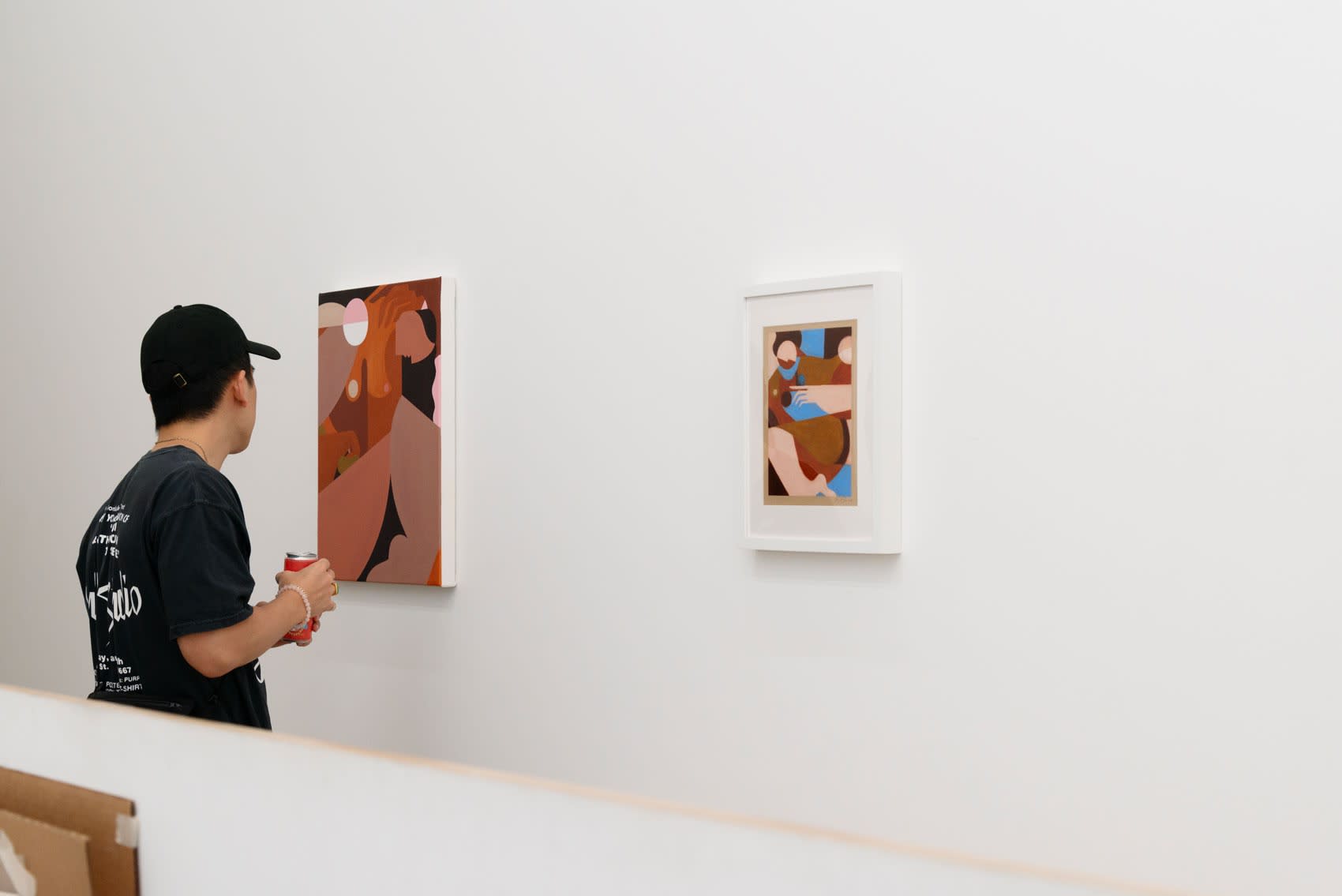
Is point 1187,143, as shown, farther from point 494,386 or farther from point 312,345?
point 312,345

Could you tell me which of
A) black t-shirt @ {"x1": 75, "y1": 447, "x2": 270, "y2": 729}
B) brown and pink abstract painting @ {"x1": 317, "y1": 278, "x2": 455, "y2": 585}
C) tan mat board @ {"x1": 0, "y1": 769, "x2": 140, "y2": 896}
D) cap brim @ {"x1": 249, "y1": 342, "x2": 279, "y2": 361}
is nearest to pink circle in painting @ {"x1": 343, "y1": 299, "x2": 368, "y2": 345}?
brown and pink abstract painting @ {"x1": 317, "y1": 278, "x2": 455, "y2": 585}

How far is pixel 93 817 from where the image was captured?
659 mm

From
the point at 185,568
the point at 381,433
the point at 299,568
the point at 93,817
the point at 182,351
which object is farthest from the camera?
the point at 381,433

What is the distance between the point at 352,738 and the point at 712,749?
0.86 metres

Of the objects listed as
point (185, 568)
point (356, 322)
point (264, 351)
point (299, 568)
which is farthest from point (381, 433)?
point (185, 568)

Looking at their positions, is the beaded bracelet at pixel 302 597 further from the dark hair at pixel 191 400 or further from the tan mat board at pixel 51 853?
the tan mat board at pixel 51 853

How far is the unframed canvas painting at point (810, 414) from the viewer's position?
165 centimetres

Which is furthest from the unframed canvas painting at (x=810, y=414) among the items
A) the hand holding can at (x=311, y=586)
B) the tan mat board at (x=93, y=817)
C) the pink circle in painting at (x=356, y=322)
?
the tan mat board at (x=93, y=817)

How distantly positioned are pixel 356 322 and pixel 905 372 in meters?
1.17

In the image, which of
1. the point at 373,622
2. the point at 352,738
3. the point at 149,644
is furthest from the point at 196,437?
the point at 352,738

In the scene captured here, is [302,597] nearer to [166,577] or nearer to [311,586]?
[311,586]

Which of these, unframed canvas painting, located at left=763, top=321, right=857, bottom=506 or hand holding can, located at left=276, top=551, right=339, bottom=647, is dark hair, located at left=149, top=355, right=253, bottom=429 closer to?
hand holding can, located at left=276, top=551, right=339, bottom=647

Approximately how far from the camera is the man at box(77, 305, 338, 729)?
138cm

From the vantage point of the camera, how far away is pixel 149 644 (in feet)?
4.65
